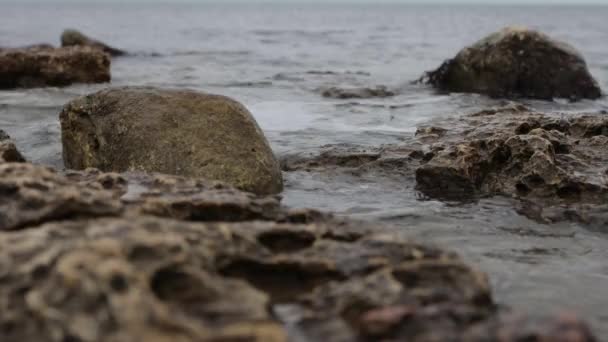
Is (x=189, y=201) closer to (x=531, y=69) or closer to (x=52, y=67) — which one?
(x=531, y=69)

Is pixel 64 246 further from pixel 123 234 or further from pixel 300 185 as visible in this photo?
pixel 300 185

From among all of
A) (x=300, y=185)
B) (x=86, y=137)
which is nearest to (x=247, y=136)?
(x=300, y=185)

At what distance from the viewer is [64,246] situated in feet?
7.76

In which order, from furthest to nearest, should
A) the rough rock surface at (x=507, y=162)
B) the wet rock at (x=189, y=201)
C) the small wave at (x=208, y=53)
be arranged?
the small wave at (x=208, y=53) → the rough rock surface at (x=507, y=162) → the wet rock at (x=189, y=201)

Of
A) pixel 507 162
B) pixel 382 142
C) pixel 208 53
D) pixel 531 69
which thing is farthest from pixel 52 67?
pixel 208 53

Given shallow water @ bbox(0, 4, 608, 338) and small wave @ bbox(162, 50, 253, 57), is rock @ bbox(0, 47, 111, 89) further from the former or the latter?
small wave @ bbox(162, 50, 253, 57)

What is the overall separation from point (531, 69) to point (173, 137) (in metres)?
8.84

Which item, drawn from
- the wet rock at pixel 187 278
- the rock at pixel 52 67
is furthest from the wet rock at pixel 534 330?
the rock at pixel 52 67

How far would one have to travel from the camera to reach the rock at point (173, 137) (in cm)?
524

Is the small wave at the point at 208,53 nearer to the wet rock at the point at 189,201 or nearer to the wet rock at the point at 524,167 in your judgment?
the wet rock at the point at 524,167

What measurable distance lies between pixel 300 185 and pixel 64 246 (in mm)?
3554

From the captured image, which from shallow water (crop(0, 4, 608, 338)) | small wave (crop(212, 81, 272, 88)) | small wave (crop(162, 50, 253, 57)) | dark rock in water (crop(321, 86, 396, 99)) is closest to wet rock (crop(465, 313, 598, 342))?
shallow water (crop(0, 4, 608, 338))

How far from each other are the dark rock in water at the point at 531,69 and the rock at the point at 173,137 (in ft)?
26.6

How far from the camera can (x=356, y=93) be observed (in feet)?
40.5
